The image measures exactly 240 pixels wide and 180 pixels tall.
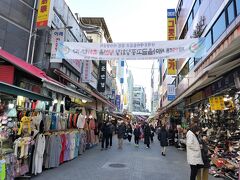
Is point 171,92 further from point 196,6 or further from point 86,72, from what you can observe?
point 86,72

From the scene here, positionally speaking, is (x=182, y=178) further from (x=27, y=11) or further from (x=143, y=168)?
(x=27, y=11)

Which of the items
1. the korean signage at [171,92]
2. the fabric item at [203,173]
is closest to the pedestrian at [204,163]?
the fabric item at [203,173]

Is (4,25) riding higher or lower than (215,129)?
higher

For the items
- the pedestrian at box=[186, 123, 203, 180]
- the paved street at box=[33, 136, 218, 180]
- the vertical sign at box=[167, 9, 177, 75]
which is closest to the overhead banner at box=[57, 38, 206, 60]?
the pedestrian at box=[186, 123, 203, 180]

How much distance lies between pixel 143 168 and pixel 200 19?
1122 centimetres

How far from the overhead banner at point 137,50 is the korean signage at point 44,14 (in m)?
2.05

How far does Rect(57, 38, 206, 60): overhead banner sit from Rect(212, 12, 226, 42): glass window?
247 cm

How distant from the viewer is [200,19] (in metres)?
15.8

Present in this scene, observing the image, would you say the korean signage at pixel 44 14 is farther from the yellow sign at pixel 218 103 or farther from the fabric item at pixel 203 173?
the fabric item at pixel 203 173

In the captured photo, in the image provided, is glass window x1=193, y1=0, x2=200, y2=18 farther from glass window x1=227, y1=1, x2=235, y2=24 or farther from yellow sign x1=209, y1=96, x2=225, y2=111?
yellow sign x1=209, y1=96, x2=225, y2=111

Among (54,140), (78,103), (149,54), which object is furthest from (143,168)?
(78,103)

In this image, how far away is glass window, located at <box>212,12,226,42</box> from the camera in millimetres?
11230

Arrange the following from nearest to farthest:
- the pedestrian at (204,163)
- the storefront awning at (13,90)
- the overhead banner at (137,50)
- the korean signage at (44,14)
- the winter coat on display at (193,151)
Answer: the storefront awning at (13,90), the winter coat on display at (193,151), the pedestrian at (204,163), the overhead banner at (137,50), the korean signage at (44,14)

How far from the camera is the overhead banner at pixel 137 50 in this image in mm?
9641
